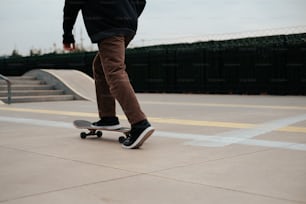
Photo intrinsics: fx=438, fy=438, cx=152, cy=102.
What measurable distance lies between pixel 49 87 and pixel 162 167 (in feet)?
43.0

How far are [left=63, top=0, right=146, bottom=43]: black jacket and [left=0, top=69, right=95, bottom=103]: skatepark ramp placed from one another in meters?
9.42

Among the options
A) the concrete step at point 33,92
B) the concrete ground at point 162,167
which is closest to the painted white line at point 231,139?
the concrete ground at point 162,167

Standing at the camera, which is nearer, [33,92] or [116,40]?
[116,40]

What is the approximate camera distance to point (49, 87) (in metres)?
15.9

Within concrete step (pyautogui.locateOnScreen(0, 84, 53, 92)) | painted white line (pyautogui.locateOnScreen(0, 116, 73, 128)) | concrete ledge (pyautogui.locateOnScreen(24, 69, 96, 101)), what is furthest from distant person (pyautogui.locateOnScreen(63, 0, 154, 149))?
concrete step (pyautogui.locateOnScreen(0, 84, 53, 92))

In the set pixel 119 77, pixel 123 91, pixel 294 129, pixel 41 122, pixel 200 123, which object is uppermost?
pixel 119 77

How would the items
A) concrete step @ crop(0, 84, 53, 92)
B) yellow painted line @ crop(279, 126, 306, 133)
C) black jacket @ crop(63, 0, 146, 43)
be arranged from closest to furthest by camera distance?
black jacket @ crop(63, 0, 146, 43), yellow painted line @ crop(279, 126, 306, 133), concrete step @ crop(0, 84, 53, 92)

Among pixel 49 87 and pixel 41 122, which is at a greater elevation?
pixel 41 122

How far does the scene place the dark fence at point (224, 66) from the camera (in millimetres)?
15523

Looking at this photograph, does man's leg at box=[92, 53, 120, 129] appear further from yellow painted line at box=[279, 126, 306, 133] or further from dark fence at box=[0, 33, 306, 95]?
dark fence at box=[0, 33, 306, 95]

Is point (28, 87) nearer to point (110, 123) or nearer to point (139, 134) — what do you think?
point (110, 123)

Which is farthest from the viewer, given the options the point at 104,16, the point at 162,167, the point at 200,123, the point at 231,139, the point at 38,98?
the point at 38,98

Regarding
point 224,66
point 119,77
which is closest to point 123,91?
point 119,77

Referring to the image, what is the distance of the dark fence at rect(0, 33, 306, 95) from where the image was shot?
15.5m
